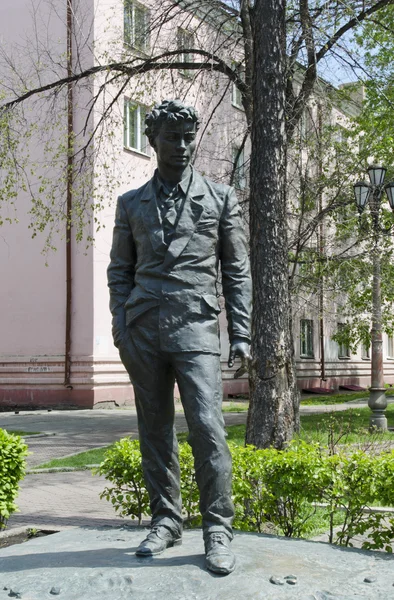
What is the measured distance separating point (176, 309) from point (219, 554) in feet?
4.30

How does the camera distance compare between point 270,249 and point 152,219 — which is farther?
point 270,249

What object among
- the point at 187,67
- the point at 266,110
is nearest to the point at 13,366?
the point at 187,67

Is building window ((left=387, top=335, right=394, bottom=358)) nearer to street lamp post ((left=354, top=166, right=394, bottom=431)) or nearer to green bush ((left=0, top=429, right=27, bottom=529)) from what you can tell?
street lamp post ((left=354, top=166, right=394, bottom=431))

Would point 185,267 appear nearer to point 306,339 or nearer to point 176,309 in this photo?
point 176,309

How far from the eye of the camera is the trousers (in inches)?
166

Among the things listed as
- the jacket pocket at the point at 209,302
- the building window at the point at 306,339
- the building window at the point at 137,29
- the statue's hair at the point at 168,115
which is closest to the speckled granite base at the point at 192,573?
the jacket pocket at the point at 209,302

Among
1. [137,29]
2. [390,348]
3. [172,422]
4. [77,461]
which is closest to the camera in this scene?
[172,422]

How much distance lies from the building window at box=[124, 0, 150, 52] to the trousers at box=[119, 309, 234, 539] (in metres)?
9.39

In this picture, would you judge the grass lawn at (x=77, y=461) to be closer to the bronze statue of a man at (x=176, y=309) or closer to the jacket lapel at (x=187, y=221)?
the bronze statue of a man at (x=176, y=309)

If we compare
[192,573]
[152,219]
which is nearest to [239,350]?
[152,219]

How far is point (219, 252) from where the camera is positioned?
4684mm

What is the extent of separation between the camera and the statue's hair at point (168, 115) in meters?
4.39

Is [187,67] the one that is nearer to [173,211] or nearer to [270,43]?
[270,43]

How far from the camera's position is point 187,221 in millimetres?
4496
